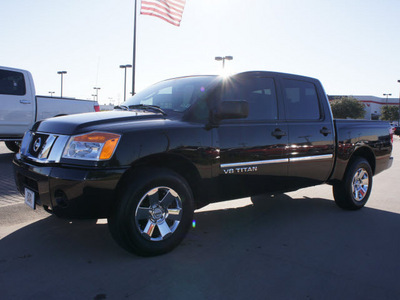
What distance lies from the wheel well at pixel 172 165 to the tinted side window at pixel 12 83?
7.23 m

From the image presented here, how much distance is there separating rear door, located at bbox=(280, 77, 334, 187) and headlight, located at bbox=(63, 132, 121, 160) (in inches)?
86.7

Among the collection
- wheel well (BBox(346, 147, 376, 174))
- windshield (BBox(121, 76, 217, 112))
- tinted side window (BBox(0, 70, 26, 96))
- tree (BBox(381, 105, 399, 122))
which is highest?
tree (BBox(381, 105, 399, 122))

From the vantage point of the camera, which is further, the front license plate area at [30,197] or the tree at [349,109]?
the tree at [349,109]

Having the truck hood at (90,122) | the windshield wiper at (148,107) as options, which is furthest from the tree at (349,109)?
the truck hood at (90,122)

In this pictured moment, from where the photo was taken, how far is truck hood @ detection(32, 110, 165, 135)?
3145 mm

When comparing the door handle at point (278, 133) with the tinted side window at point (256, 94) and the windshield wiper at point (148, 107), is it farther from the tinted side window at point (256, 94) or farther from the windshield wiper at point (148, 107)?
the windshield wiper at point (148, 107)

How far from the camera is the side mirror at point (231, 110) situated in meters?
3.54

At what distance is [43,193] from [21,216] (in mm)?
1633

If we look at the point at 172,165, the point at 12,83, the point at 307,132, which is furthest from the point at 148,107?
the point at 12,83

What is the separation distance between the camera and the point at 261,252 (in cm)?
351

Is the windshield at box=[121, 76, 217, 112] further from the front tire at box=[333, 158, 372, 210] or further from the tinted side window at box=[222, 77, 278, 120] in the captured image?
the front tire at box=[333, 158, 372, 210]

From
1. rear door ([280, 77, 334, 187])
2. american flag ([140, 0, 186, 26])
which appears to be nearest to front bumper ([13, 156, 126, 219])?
rear door ([280, 77, 334, 187])

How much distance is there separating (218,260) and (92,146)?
4.87 feet

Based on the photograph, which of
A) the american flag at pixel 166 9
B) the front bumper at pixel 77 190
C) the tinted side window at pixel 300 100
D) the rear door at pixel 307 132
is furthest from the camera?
the american flag at pixel 166 9
